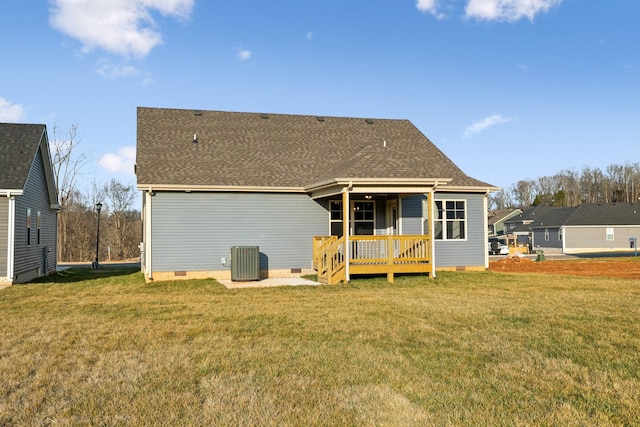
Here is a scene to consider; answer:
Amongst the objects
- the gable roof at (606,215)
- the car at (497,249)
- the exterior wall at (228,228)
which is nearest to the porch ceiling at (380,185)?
the exterior wall at (228,228)

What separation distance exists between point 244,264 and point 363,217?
461 centimetres

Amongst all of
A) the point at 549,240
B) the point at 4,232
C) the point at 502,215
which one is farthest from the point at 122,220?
the point at 502,215

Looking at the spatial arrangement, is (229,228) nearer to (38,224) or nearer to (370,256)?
(370,256)

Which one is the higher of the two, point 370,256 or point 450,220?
point 450,220

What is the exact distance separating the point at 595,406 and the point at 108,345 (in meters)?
5.39

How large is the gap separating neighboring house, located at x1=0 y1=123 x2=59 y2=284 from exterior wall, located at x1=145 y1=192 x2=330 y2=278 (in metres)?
3.85

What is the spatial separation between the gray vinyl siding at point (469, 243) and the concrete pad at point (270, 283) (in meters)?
5.27

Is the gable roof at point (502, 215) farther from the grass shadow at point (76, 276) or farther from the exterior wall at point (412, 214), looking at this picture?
the grass shadow at point (76, 276)

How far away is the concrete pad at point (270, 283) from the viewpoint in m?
13.4

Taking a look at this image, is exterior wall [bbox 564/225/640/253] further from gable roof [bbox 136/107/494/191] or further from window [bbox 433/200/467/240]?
window [bbox 433/200/467/240]

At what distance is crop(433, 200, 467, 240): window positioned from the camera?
1719 cm

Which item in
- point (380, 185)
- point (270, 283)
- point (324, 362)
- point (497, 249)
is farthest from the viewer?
point (497, 249)

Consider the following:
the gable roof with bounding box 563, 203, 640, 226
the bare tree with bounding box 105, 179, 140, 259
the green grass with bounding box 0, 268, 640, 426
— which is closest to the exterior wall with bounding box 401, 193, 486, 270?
the green grass with bounding box 0, 268, 640, 426

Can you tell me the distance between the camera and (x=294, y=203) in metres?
16.2
